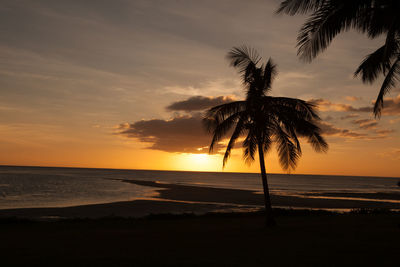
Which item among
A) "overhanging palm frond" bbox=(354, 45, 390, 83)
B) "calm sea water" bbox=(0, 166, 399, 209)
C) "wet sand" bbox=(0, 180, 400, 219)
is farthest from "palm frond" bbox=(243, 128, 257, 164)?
"calm sea water" bbox=(0, 166, 399, 209)

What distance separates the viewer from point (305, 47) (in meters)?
8.84

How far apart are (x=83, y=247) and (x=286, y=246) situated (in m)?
7.04

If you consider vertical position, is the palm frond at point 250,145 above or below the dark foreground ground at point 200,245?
above

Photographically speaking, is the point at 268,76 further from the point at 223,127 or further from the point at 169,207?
the point at 169,207

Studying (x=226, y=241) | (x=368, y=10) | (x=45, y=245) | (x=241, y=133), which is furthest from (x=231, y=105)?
(x=45, y=245)

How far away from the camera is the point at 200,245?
440 inches

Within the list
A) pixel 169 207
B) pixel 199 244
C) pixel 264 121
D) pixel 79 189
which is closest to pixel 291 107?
pixel 264 121

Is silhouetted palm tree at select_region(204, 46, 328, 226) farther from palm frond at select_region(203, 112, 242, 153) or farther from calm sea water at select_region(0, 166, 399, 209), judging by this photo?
calm sea water at select_region(0, 166, 399, 209)

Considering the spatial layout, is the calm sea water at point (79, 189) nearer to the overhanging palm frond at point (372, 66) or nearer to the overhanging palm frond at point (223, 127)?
the overhanging palm frond at point (223, 127)

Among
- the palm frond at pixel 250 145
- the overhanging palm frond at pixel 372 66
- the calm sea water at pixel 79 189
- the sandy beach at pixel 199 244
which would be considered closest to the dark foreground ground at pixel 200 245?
the sandy beach at pixel 199 244

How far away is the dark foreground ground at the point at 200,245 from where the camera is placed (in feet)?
29.0

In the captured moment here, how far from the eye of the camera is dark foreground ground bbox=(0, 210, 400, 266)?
8836 millimetres

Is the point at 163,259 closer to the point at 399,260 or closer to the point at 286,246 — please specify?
the point at 286,246

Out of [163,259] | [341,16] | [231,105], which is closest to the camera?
[341,16]
